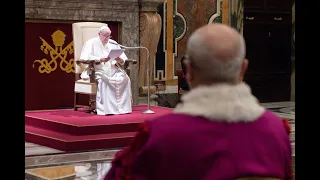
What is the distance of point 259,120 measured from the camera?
1.76 m

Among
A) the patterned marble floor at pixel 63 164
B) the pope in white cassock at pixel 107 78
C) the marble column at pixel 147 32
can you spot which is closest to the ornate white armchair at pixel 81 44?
the pope in white cassock at pixel 107 78

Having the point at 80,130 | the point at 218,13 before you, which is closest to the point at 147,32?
the point at 218,13

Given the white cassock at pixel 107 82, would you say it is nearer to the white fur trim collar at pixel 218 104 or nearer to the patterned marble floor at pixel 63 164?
the patterned marble floor at pixel 63 164

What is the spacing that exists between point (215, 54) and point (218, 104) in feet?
0.46

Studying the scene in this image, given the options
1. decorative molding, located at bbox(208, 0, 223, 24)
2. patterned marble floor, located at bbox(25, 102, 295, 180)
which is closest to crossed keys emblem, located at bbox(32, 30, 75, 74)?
patterned marble floor, located at bbox(25, 102, 295, 180)

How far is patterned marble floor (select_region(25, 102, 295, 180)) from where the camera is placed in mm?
5449

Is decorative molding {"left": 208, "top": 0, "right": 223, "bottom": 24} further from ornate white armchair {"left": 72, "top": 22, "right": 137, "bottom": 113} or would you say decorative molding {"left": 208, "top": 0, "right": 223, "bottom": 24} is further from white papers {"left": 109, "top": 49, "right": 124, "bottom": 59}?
white papers {"left": 109, "top": 49, "right": 124, "bottom": 59}

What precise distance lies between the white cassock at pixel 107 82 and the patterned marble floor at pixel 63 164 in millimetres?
1187

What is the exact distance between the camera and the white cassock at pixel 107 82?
799 centimetres

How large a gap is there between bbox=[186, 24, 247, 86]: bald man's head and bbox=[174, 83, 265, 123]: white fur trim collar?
0.03m

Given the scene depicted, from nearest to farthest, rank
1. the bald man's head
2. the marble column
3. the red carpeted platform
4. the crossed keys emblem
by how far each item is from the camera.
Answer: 1. the bald man's head
2. the red carpeted platform
3. the crossed keys emblem
4. the marble column

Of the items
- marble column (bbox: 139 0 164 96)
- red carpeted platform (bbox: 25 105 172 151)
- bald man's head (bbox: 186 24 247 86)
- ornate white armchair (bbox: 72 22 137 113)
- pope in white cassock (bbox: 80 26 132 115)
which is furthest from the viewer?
marble column (bbox: 139 0 164 96)

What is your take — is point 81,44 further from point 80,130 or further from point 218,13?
point 218,13
